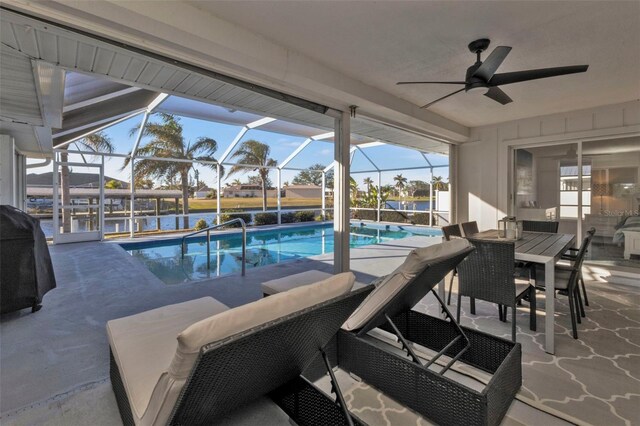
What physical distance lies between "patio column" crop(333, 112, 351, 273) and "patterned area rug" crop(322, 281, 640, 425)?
1253 millimetres

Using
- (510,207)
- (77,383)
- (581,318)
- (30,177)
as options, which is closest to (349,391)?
(77,383)

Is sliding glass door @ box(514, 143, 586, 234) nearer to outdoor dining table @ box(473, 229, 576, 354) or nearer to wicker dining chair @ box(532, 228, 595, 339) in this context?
outdoor dining table @ box(473, 229, 576, 354)

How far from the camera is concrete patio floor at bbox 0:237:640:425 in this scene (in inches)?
70.4

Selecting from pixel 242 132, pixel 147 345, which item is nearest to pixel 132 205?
pixel 242 132

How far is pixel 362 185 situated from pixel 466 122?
311 inches

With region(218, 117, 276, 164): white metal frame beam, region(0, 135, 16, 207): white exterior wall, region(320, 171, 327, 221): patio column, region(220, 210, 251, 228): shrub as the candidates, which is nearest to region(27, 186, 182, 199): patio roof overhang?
region(220, 210, 251, 228): shrub

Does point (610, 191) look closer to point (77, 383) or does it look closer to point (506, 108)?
point (506, 108)

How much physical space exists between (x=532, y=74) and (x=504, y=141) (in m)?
3.69

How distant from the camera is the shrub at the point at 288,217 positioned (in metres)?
12.4

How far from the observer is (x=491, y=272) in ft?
8.79

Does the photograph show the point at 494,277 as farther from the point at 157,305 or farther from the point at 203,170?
the point at 203,170

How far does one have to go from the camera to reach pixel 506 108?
4945mm

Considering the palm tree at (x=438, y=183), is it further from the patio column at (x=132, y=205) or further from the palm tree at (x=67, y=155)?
the palm tree at (x=67, y=155)

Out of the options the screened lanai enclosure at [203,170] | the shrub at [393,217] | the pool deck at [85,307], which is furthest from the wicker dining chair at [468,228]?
the shrub at [393,217]
